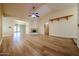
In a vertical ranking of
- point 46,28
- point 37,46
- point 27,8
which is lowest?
point 37,46

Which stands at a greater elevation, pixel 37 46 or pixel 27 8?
pixel 27 8

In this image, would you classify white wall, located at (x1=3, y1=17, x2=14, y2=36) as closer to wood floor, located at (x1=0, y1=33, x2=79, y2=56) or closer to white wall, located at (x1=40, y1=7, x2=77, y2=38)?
wood floor, located at (x1=0, y1=33, x2=79, y2=56)

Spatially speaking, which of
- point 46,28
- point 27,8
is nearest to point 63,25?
point 46,28

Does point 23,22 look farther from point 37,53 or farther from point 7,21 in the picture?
point 37,53

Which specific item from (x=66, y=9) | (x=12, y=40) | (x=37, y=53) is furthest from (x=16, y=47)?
(x=66, y=9)

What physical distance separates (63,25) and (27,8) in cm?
86

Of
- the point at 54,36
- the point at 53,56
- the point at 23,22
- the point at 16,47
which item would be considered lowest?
the point at 53,56

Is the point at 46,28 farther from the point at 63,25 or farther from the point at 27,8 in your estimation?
the point at 27,8

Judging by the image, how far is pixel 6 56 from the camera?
269cm

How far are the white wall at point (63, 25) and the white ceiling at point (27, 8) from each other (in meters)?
0.11

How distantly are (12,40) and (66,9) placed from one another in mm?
1348

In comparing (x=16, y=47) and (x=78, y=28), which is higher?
(x=78, y=28)

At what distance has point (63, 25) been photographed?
Answer: 2887 mm

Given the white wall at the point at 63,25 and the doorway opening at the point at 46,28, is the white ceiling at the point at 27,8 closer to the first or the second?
the white wall at the point at 63,25
